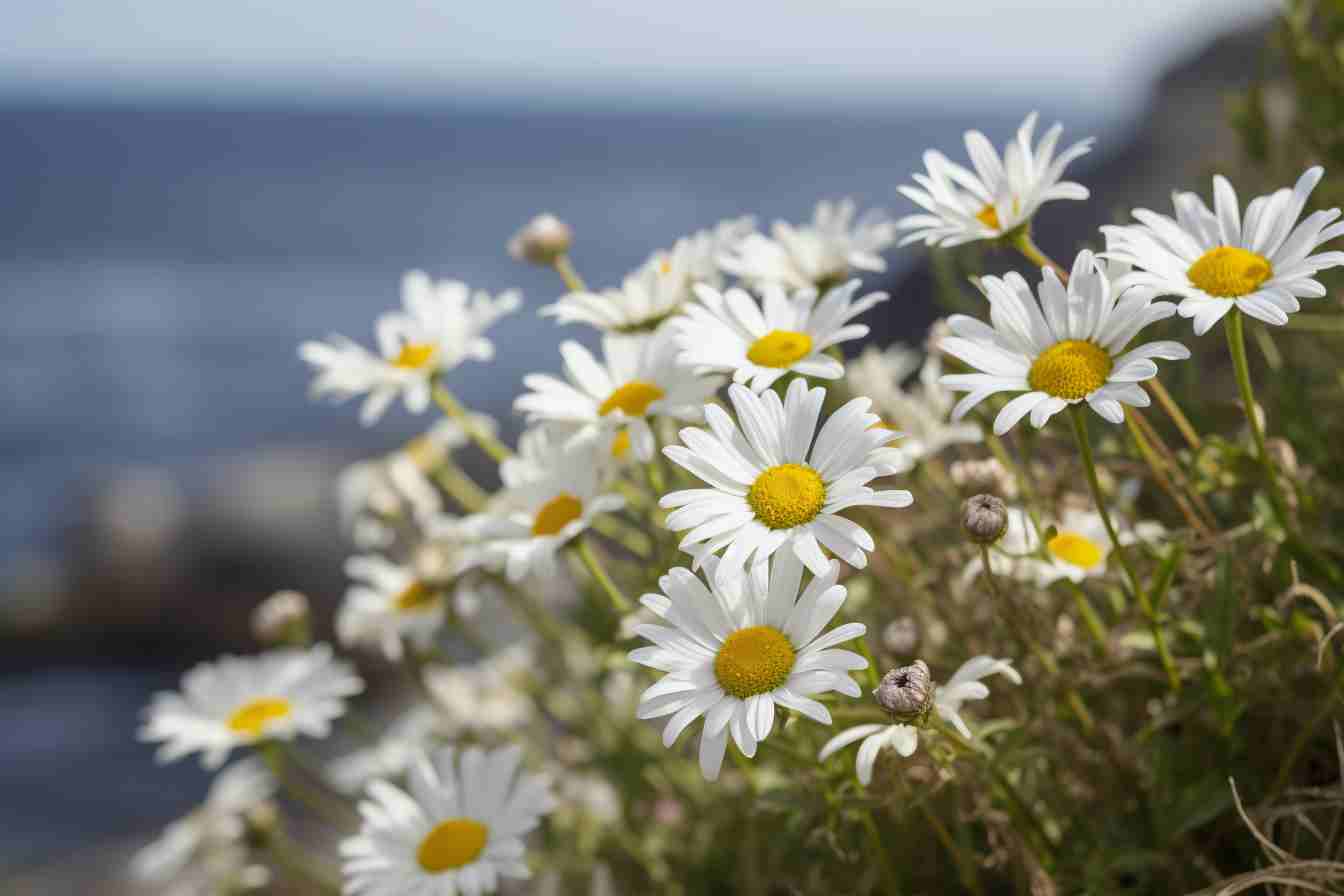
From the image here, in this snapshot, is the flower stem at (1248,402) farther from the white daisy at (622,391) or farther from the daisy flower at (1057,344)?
the white daisy at (622,391)

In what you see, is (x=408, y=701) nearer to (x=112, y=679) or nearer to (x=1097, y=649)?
(x=112, y=679)

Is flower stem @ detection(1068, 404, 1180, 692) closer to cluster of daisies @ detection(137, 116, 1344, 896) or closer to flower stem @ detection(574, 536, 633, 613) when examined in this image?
Answer: cluster of daisies @ detection(137, 116, 1344, 896)

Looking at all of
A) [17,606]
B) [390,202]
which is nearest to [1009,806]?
[17,606]

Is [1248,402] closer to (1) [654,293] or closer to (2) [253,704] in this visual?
(1) [654,293]

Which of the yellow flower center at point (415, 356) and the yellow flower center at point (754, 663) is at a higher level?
the yellow flower center at point (415, 356)

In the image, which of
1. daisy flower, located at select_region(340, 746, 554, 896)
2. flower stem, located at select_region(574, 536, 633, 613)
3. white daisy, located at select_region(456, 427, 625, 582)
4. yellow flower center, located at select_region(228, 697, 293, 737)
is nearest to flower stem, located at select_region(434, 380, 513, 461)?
white daisy, located at select_region(456, 427, 625, 582)

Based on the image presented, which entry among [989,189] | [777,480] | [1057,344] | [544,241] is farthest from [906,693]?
[544,241]

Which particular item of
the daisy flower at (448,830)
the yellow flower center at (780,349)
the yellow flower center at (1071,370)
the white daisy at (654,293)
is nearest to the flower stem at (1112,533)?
the yellow flower center at (1071,370)
